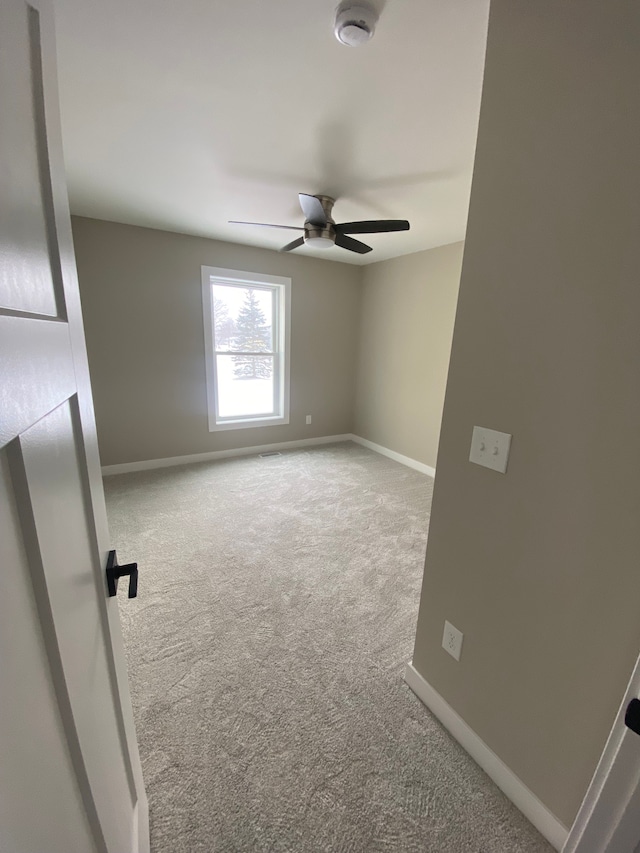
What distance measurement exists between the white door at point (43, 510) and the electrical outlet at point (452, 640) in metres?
1.09

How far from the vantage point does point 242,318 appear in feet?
13.0

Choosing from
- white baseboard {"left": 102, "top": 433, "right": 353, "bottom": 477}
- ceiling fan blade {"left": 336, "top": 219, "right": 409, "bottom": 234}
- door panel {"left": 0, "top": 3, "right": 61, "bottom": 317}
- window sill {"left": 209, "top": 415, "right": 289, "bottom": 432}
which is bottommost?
white baseboard {"left": 102, "top": 433, "right": 353, "bottom": 477}

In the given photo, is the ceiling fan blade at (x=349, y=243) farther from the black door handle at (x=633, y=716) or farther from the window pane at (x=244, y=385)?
the black door handle at (x=633, y=716)

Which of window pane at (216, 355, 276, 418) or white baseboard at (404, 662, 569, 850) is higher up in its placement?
window pane at (216, 355, 276, 418)

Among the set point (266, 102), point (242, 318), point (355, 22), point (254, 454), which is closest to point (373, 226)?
point (266, 102)

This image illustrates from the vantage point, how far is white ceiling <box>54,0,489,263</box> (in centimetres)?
110

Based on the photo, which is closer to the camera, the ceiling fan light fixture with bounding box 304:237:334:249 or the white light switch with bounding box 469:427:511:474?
the white light switch with bounding box 469:427:511:474

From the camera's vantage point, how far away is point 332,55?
48.0 inches

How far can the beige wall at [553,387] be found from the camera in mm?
775

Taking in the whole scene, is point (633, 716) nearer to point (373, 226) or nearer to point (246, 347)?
point (373, 226)

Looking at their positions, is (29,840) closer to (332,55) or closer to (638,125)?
(638,125)

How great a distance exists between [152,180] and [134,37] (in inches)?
45.2

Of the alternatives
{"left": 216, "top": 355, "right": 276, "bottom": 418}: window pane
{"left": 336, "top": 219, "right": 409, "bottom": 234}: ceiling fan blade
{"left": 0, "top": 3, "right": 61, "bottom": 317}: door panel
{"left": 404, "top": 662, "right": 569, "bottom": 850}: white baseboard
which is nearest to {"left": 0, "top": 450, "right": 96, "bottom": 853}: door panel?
{"left": 0, "top": 3, "right": 61, "bottom": 317}: door panel

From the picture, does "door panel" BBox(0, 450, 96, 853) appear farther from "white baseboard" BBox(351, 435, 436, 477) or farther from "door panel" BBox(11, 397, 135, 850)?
"white baseboard" BBox(351, 435, 436, 477)
